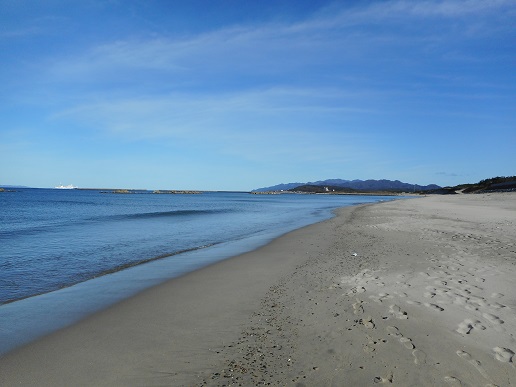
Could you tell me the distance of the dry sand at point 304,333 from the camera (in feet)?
14.4

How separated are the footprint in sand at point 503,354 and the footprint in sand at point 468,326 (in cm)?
56

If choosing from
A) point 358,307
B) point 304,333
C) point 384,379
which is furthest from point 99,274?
point 384,379

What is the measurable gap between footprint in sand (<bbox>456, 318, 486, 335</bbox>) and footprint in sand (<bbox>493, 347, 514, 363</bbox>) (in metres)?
0.56

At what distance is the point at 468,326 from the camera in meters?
5.52

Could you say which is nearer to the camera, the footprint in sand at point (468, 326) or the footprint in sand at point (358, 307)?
the footprint in sand at point (468, 326)

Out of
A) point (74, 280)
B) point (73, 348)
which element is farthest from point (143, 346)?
point (74, 280)

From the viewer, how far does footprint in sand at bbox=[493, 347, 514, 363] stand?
4.46m

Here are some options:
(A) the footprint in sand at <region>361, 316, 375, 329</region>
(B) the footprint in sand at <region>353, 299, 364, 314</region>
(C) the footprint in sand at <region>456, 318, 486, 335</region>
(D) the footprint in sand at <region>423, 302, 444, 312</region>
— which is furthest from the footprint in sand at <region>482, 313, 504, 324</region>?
(B) the footprint in sand at <region>353, 299, 364, 314</region>

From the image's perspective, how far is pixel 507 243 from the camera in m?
12.7

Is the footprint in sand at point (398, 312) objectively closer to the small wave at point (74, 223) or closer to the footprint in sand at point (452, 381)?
the footprint in sand at point (452, 381)

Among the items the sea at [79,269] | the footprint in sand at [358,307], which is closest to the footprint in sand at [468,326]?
the footprint in sand at [358,307]

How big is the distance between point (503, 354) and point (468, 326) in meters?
0.94

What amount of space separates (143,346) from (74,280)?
6.35 metres

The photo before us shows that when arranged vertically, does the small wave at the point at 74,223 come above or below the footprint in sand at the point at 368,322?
below
